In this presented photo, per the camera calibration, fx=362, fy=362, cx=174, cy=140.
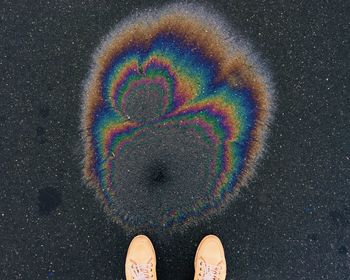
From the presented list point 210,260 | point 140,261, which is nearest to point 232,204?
point 210,260

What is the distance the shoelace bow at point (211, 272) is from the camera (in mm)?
2479

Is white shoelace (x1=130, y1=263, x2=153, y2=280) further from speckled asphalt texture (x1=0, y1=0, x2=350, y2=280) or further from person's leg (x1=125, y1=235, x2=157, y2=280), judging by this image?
speckled asphalt texture (x1=0, y1=0, x2=350, y2=280)

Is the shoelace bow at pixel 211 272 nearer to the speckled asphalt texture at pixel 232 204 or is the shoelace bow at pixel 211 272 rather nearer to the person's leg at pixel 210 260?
the person's leg at pixel 210 260

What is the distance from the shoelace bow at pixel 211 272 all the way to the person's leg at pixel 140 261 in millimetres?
345

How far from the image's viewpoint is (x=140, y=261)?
8.13 feet

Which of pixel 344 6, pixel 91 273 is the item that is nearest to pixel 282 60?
pixel 344 6

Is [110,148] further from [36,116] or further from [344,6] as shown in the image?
[344,6]

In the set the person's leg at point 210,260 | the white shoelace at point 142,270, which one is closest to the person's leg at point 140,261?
the white shoelace at point 142,270

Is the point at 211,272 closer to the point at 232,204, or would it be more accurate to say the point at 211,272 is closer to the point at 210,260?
the point at 210,260

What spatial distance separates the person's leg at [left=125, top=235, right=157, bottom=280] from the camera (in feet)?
8.12

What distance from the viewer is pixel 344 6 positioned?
247 centimetres

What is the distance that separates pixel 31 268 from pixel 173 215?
1057 mm

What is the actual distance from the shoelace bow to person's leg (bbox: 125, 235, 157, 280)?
1.13ft

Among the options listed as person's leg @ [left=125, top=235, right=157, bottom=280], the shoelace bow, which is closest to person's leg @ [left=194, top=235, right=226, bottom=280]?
the shoelace bow
